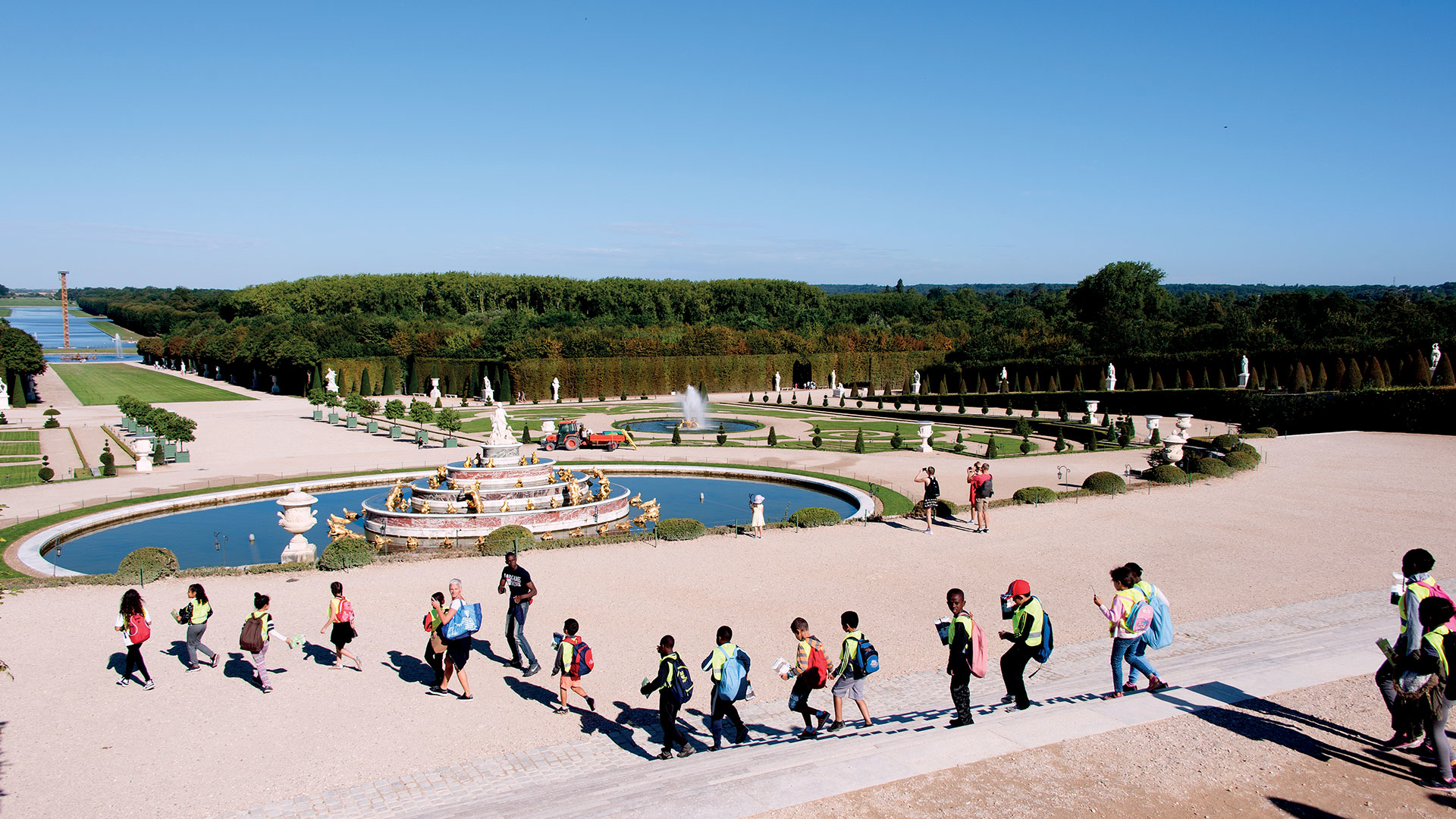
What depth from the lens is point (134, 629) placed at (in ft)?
35.5

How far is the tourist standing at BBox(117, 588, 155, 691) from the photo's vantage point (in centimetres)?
1083

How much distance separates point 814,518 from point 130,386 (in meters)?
77.5

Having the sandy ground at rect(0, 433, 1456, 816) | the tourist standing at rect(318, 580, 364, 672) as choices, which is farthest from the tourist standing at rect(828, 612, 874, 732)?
the tourist standing at rect(318, 580, 364, 672)

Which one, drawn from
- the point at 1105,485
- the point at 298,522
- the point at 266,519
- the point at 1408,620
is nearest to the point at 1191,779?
the point at 1408,620

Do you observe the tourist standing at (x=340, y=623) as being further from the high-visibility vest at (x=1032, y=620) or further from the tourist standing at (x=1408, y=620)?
the tourist standing at (x=1408, y=620)

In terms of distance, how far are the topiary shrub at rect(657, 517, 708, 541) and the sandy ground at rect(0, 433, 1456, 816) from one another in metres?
0.30

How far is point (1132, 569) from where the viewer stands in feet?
32.1

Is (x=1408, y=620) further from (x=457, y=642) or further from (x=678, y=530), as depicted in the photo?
(x=678, y=530)

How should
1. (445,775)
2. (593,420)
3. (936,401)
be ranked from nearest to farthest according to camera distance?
(445,775) → (593,420) → (936,401)

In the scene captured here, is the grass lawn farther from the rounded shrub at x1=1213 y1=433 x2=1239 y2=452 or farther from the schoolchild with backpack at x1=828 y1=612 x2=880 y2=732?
the schoolchild with backpack at x1=828 y1=612 x2=880 y2=732

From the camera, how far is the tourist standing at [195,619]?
11406mm

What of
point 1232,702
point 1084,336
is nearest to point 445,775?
point 1232,702

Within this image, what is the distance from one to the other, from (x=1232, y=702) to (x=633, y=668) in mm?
6593

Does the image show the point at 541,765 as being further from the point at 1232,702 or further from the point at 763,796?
the point at 1232,702
